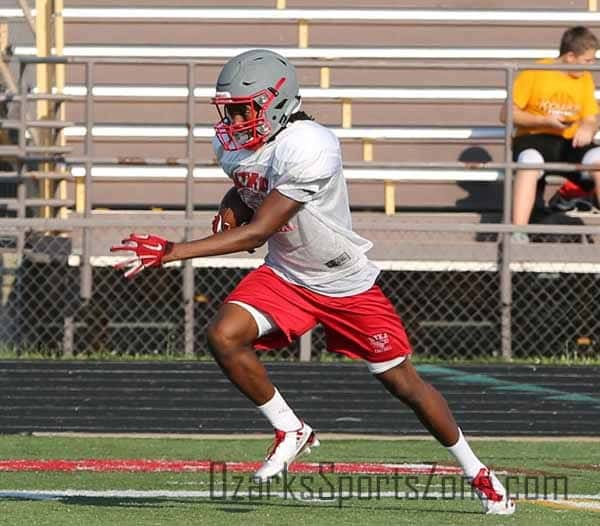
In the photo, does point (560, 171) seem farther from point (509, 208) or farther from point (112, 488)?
point (112, 488)

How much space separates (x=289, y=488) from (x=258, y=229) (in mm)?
1609

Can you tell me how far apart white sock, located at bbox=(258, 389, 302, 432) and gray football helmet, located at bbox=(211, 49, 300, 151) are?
1.04 metres

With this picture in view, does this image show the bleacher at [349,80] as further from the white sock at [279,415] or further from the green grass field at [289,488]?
the white sock at [279,415]

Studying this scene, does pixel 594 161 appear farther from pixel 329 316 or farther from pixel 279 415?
pixel 279 415

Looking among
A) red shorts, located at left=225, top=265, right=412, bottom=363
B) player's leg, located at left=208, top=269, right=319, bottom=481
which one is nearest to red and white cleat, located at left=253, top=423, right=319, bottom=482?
player's leg, located at left=208, top=269, right=319, bottom=481

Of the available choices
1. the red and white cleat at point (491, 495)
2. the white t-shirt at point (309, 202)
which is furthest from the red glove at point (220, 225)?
the red and white cleat at point (491, 495)

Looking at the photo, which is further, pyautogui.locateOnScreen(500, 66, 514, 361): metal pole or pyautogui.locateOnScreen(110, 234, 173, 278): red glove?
pyautogui.locateOnScreen(500, 66, 514, 361): metal pole

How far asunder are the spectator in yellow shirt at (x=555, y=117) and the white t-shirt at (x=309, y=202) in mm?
5220

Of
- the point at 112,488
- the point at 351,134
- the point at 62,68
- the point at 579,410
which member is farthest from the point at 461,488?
the point at 62,68

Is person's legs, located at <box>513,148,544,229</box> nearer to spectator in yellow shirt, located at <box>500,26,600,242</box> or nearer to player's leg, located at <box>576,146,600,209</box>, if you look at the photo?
spectator in yellow shirt, located at <box>500,26,600,242</box>

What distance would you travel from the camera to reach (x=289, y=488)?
7254 millimetres

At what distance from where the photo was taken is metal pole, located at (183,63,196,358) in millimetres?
11453

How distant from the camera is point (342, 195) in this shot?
6.45 meters

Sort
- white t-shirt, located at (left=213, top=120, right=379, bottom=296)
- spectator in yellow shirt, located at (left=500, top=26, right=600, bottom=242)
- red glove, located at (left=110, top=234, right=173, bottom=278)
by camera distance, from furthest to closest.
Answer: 1. spectator in yellow shirt, located at (left=500, top=26, right=600, bottom=242)
2. white t-shirt, located at (left=213, top=120, right=379, bottom=296)
3. red glove, located at (left=110, top=234, right=173, bottom=278)
